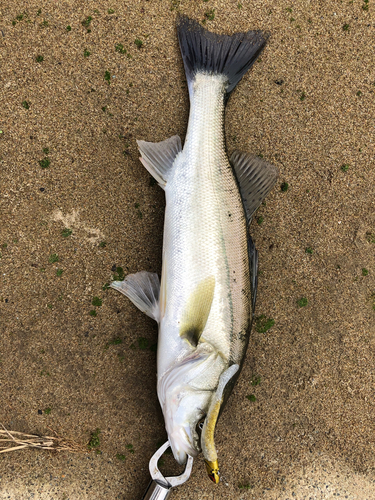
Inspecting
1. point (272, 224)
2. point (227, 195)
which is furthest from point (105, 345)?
point (272, 224)

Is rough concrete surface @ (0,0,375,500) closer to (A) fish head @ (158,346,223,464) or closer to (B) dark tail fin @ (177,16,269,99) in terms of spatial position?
(B) dark tail fin @ (177,16,269,99)

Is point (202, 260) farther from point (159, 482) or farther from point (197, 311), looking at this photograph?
point (159, 482)

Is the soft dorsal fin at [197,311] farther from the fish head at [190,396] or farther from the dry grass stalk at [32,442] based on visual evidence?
the dry grass stalk at [32,442]

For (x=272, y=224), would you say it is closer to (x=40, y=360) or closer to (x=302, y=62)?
(x=302, y=62)

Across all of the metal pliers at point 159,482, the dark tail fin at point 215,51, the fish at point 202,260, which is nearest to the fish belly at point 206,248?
the fish at point 202,260

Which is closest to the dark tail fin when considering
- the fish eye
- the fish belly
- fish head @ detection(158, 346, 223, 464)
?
the fish belly

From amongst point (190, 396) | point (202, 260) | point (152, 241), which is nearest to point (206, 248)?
point (202, 260)
